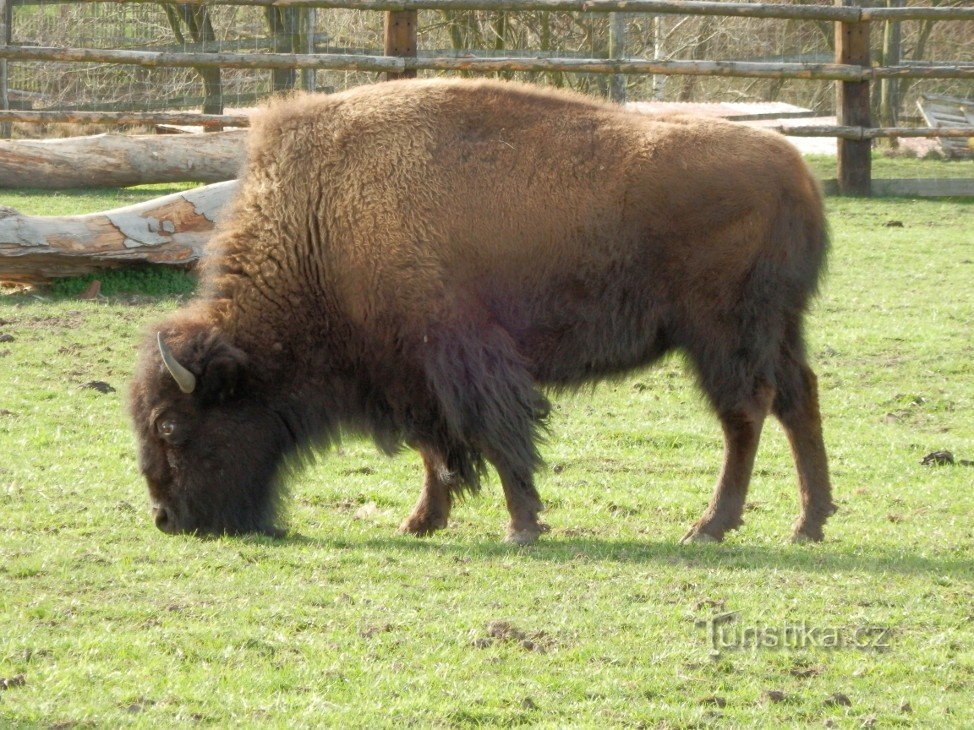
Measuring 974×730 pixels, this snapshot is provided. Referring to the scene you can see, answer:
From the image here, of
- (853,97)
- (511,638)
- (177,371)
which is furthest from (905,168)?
(511,638)

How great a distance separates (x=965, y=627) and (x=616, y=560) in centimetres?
137

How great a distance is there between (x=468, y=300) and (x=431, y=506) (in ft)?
3.23

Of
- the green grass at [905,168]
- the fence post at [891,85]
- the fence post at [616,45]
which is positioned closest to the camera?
the fence post at [616,45]

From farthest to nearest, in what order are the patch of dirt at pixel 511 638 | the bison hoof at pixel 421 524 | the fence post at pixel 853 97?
the fence post at pixel 853 97, the bison hoof at pixel 421 524, the patch of dirt at pixel 511 638

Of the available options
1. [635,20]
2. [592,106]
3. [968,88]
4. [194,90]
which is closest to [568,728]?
[592,106]

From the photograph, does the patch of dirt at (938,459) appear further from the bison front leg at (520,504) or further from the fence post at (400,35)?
the fence post at (400,35)

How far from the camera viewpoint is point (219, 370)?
570cm

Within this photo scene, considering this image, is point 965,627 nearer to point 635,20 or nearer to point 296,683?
point 296,683

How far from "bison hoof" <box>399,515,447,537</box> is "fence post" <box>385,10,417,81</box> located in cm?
952

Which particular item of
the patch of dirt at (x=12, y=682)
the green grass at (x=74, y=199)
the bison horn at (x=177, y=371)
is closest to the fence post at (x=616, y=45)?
the green grass at (x=74, y=199)

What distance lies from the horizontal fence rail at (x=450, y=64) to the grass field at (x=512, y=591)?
6800 millimetres

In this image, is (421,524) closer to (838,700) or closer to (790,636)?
(790,636)

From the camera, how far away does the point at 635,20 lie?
60.7 feet

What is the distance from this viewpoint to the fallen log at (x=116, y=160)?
14.2 m
